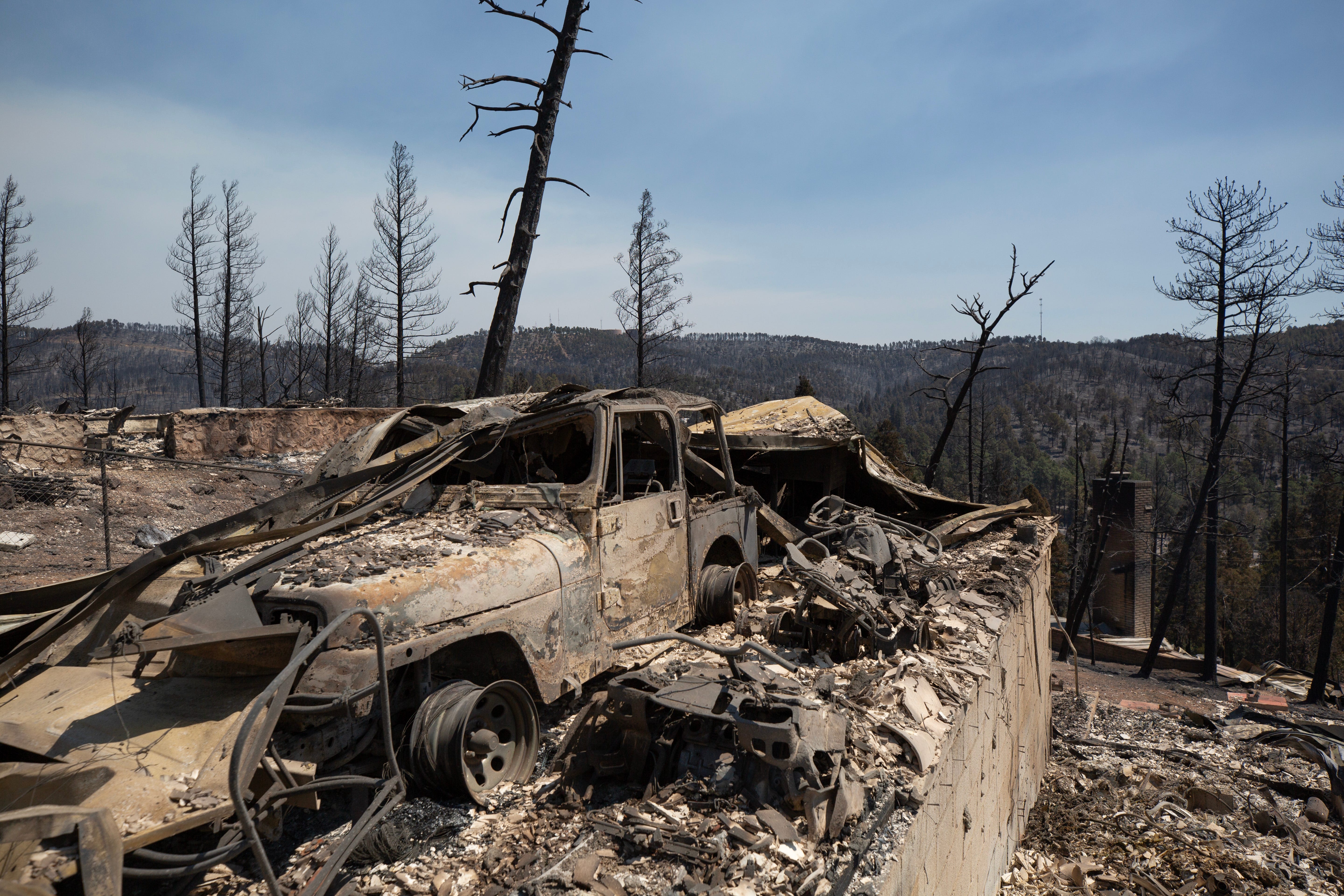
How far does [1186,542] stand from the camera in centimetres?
1828

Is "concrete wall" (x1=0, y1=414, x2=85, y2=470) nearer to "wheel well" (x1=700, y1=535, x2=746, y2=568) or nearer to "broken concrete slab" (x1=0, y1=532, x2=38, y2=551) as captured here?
"broken concrete slab" (x1=0, y1=532, x2=38, y2=551)

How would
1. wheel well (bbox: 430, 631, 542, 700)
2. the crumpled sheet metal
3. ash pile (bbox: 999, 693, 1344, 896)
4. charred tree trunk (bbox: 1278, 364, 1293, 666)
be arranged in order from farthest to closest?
1. charred tree trunk (bbox: 1278, 364, 1293, 666)
2. ash pile (bbox: 999, 693, 1344, 896)
3. wheel well (bbox: 430, 631, 542, 700)
4. the crumpled sheet metal

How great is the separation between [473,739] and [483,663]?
0.43 metres

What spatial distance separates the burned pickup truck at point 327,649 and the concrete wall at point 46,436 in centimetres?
1280

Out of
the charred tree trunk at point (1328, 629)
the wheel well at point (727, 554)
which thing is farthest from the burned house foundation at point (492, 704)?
the charred tree trunk at point (1328, 629)

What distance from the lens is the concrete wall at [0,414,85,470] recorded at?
13.8 metres

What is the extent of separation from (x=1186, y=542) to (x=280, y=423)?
2175 cm

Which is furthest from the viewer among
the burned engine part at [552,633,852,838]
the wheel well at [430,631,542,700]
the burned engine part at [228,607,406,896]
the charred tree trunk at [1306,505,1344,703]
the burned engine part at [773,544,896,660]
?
the charred tree trunk at [1306,505,1344,703]

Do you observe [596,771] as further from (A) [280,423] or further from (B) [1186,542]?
(B) [1186,542]

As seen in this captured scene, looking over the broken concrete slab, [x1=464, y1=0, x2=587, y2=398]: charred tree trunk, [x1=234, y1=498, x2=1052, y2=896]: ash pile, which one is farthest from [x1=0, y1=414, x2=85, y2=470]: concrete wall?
[x1=234, y1=498, x2=1052, y2=896]: ash pile

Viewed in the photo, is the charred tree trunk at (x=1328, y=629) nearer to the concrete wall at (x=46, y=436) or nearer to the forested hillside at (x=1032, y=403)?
the forested hillside at (x=1032, y=403)

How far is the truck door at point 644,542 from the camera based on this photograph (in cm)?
446

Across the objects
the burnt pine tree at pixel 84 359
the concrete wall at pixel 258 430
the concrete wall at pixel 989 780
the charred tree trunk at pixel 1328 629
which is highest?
the burnt pine tree at pixel 84 359

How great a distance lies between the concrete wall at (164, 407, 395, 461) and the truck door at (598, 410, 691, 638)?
10.4 meters
